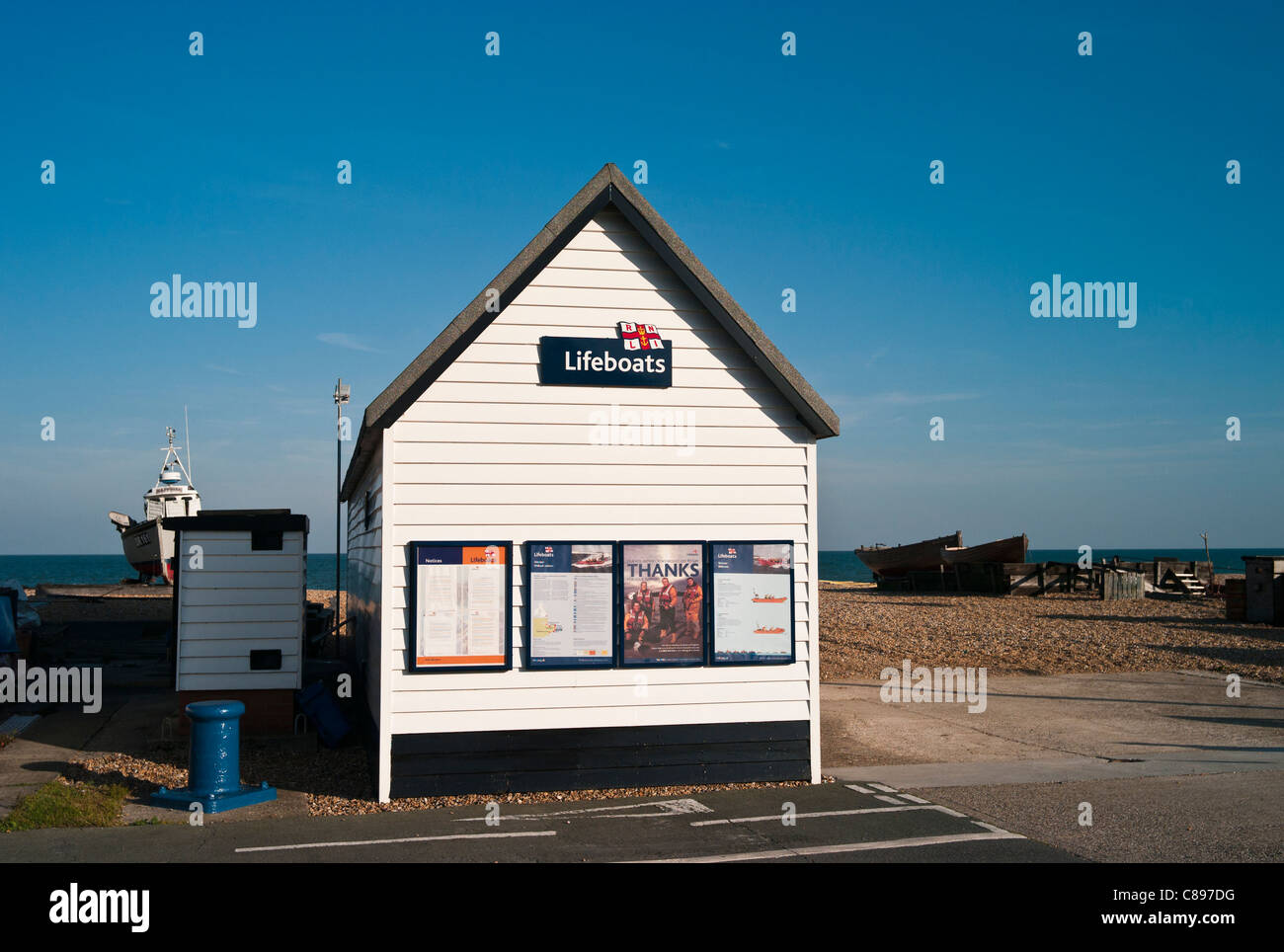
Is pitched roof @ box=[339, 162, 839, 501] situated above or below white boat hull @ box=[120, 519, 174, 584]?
above

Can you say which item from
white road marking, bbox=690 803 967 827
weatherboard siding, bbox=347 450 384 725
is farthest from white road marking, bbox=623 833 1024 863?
weatherboard siding, bbox=347 450 384 725

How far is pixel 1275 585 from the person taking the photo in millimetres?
25656

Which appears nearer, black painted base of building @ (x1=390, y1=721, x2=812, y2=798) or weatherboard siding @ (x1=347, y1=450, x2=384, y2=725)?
black painted base of building @ (x1=390, y1=721, x2=812, y2=798)

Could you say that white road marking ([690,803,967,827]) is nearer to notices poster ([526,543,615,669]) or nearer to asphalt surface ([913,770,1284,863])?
asphalt surface ([913,770,1284,863])

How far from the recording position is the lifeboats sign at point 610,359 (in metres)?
9.74

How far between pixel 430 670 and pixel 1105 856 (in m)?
5.90

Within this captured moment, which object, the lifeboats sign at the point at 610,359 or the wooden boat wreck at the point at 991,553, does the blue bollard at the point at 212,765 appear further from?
the wooden boat wreck at the point at 991,553

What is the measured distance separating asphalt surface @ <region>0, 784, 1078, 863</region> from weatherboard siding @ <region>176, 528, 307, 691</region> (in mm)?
4072

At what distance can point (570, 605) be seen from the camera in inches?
377

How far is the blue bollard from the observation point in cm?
889

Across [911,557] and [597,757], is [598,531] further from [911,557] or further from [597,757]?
[911,557]

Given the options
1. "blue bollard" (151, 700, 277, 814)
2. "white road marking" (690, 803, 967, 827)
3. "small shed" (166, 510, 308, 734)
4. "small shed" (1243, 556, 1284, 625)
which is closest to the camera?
"white road marking" (690, 803, 967, 827)
